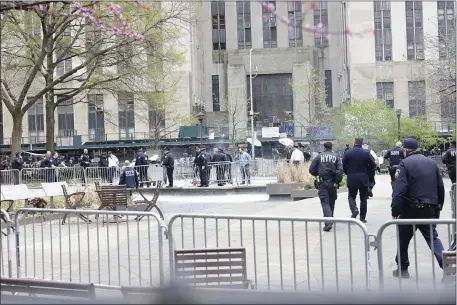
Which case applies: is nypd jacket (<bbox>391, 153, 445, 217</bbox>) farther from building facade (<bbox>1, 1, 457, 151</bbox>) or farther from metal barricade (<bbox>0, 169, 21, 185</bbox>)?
building facade (<bbox>1, 1, 457, 151</bbox>)

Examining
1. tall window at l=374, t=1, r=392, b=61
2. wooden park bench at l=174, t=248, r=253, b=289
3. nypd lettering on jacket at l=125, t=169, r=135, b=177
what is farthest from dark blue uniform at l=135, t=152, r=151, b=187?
tall window at l=374, t=1, r=392, b=61

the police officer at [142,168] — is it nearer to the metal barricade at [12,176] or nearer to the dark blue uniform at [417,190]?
the metal barricade at [12,176]

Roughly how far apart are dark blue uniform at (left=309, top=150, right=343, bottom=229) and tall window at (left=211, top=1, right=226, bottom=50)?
172ft

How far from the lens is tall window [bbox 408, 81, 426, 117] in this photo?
5616 centimetres

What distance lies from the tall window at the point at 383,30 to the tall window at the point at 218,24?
1483 centimetres

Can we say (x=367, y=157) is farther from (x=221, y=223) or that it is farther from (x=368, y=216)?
(x=221, y=223)

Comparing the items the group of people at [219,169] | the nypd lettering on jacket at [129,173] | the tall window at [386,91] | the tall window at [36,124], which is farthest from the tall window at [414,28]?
the nypd lettering on jacket at [129,173]

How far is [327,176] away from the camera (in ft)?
40.0

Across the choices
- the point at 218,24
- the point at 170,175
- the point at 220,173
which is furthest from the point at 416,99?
the point at 170,175

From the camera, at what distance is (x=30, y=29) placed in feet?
101

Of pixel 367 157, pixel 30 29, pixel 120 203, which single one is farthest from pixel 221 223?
pixel 30 29

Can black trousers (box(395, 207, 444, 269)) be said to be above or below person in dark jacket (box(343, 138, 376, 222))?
below

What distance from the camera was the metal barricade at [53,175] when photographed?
27453mm

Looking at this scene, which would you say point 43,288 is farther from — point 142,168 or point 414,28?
point 414,28
